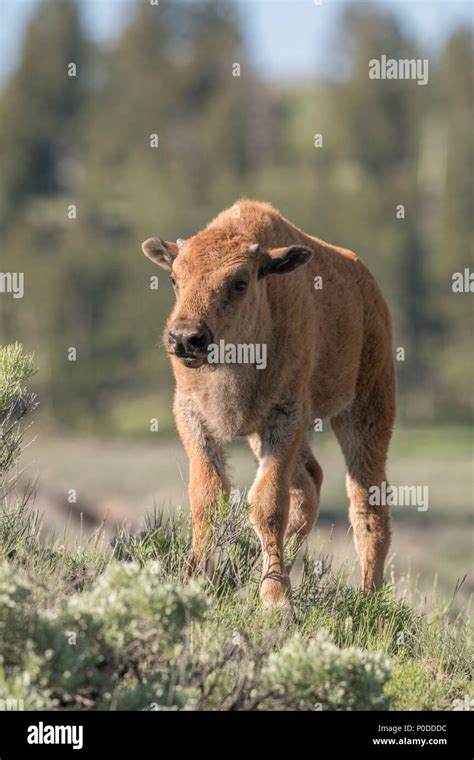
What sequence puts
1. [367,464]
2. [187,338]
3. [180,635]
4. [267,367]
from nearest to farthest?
1. [180,635]
2. [187,338]
3. [267,367]
4. [367,464]

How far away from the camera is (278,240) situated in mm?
10391

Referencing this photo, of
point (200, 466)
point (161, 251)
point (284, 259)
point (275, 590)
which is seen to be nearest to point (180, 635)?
point (275, 590)

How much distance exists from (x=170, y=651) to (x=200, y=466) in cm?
A: 293

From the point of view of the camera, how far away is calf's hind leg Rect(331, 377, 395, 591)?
11.5 meters

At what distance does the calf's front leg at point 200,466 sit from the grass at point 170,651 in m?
0.67

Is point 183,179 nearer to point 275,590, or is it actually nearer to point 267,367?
point 267,367

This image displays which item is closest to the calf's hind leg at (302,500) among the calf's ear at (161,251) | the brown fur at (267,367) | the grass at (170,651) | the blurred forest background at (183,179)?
the brown fur at (267,367)

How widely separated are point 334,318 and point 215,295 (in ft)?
6.46

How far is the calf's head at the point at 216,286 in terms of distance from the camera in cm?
877

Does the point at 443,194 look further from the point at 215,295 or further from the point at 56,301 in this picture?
the point at 215,295

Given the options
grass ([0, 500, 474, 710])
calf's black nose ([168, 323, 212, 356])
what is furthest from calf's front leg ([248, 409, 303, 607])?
calf's black nose ([168, 323, 212, 356])

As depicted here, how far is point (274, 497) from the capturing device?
9.37m

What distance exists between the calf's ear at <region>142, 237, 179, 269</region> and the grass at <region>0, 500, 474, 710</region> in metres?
2.08

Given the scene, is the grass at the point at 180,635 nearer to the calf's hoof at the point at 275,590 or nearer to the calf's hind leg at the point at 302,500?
the calf's hoof at the point at 275,590
